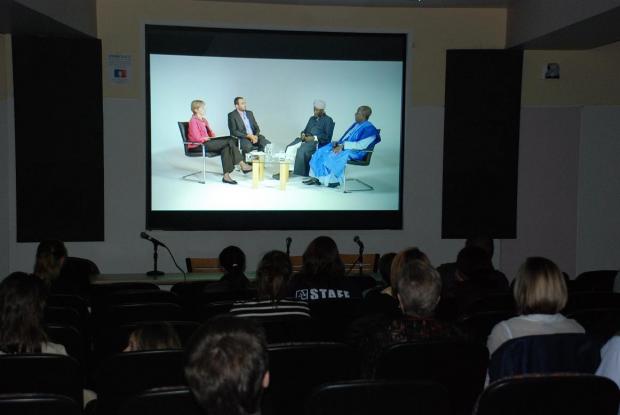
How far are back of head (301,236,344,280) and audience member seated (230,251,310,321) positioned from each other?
0.36 metres

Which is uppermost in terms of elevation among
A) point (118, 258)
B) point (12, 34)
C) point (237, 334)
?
point (12, 34)

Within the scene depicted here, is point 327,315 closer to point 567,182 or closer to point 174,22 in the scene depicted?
point 174,22

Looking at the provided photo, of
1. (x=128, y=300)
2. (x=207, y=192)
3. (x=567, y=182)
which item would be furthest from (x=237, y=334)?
(x=567, y=182)

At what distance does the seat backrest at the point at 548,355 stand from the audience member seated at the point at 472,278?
1.79 meters

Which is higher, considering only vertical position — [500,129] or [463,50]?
[463,50]

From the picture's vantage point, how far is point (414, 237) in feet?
29.1

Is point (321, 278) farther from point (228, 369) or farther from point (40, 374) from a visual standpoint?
point (228, 369)

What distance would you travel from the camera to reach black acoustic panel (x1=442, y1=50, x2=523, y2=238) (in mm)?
8664

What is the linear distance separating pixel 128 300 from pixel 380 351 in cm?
239

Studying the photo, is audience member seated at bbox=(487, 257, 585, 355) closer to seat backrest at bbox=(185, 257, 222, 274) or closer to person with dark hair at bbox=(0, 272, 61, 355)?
person with dark hair at bbox=(0, 272, 61, 355)

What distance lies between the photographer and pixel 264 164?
845cm

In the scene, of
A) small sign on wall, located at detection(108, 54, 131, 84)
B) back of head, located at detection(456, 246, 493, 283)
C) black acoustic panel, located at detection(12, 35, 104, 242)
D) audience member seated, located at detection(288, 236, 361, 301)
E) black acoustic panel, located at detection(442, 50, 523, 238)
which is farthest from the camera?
black acoustic panel, located at detection(442, 50, 523, 238)

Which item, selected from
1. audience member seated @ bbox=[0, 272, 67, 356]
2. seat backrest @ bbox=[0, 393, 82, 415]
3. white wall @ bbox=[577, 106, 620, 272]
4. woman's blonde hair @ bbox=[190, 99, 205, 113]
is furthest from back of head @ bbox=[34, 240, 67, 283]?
white wall @ bbox=[577, 106, 620, 272]

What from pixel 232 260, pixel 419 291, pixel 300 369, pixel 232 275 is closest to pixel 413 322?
pixel 419 291
